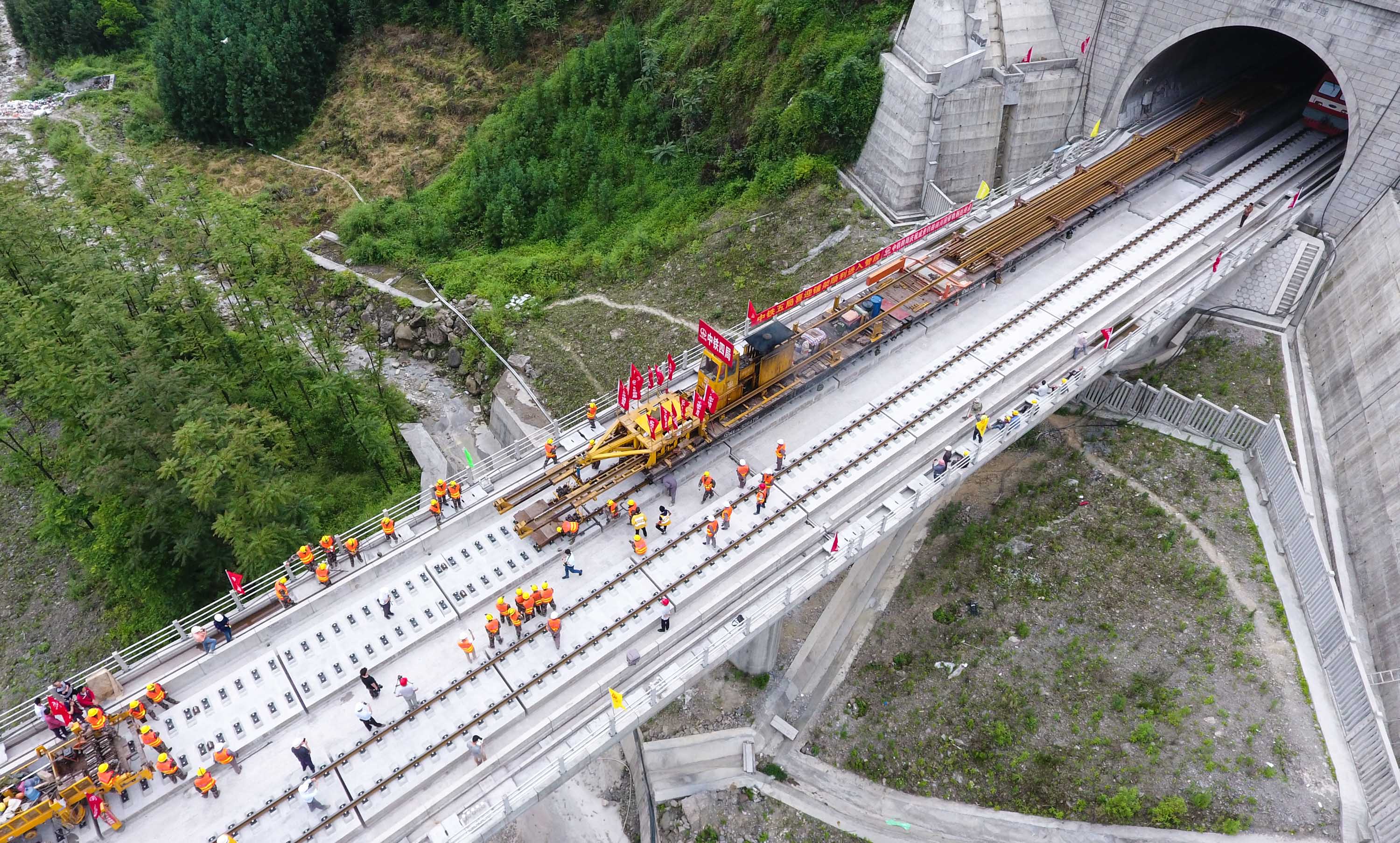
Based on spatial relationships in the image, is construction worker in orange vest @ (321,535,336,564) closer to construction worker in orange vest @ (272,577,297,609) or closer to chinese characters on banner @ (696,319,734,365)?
construction worker in orange vest @ (272,577,297,609)

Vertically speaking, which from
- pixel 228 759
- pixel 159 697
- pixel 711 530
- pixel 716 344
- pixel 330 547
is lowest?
pixel 228 759

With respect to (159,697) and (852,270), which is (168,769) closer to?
(159,697)

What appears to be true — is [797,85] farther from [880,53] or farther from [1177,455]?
[1177,455]

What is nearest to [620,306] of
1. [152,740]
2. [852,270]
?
[852,270]

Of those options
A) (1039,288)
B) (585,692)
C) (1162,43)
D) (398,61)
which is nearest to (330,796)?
(585,692)

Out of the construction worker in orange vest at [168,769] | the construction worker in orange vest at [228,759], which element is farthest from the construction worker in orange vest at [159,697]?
the construction worker in orange vest at [228,759]

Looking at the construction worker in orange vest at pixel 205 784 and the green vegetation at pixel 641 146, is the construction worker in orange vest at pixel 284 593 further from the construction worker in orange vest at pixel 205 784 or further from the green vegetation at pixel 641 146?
the green vegetation at pixel 641 146
